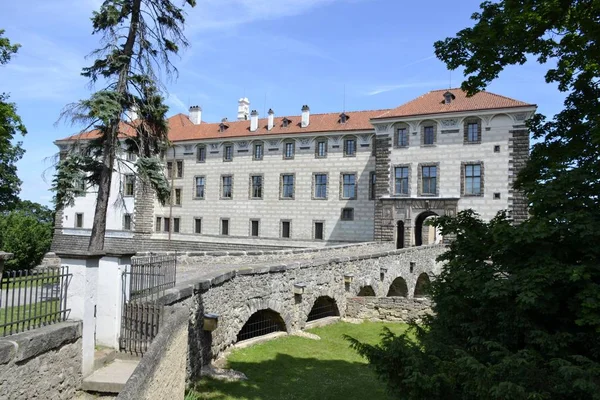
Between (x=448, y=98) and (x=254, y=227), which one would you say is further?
(x=254, y=227)

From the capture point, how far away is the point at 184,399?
8211 millimetres

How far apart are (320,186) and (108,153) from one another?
70.4ft

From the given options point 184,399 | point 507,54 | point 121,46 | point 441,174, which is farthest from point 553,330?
point 441,174

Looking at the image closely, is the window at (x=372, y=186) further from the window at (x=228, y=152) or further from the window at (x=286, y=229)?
the window at (x=228, y=152)

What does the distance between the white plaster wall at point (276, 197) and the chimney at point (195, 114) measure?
16.4 ft

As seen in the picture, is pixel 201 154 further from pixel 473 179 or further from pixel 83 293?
pixel 83 293

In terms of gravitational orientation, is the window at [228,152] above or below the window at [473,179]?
above

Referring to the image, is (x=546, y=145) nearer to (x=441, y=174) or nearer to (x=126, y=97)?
(x=126, y=97)

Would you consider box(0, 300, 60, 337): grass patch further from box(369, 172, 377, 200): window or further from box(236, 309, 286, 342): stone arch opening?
box(369, 172, 377, 200): window

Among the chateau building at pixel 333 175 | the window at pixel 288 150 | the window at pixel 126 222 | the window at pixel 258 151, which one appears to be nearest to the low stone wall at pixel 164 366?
the chateau building at pixel 333 175

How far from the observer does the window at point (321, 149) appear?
1449 inches

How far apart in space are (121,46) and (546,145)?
1494 centimetres

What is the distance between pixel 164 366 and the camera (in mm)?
6398

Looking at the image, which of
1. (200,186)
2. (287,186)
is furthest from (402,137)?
(200,186)
